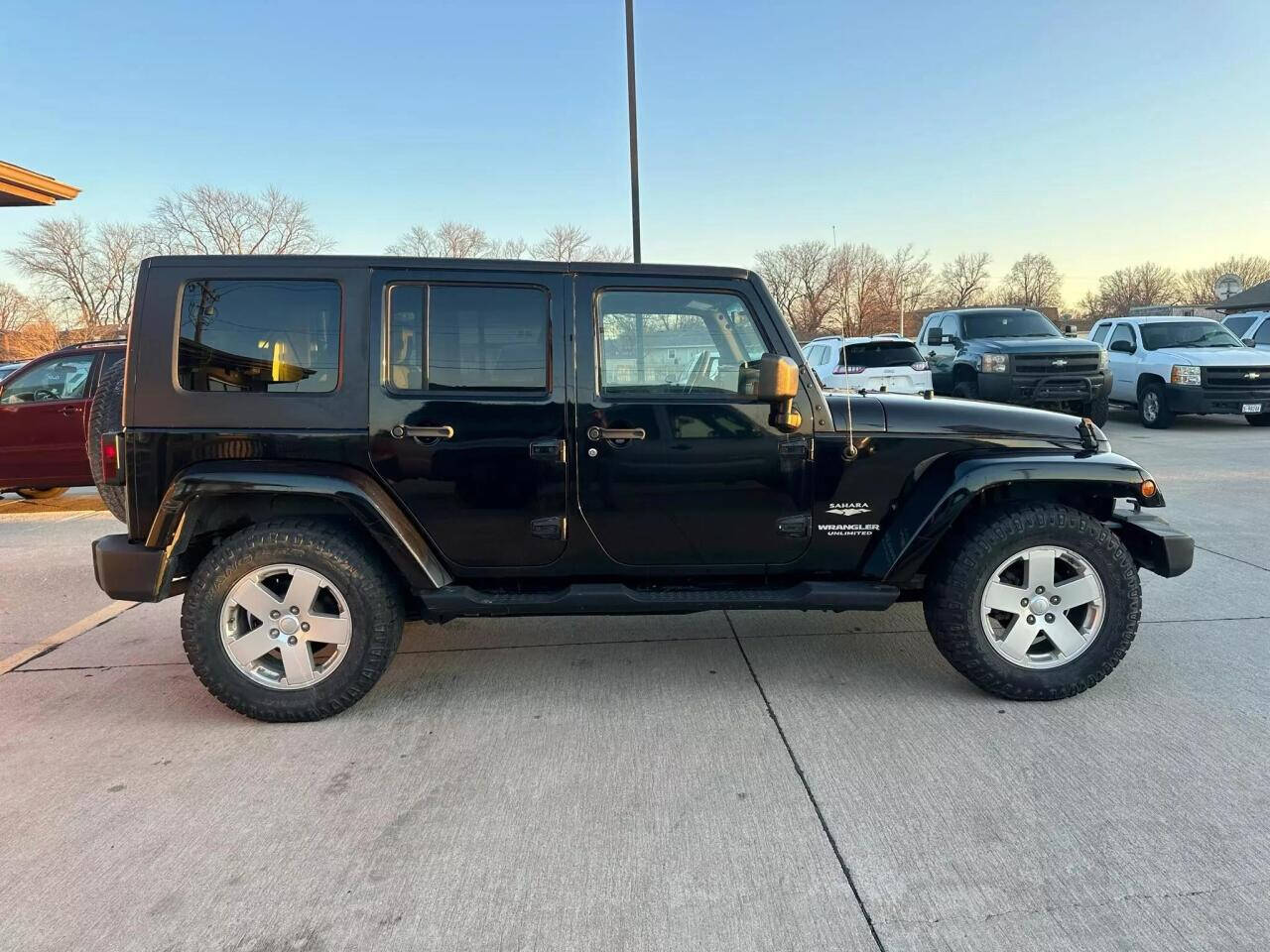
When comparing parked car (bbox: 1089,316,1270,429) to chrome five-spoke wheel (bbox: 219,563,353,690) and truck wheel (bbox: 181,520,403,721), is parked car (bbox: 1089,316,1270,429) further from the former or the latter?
chrome five-spoke wheel (bbox: 219,563,353,690)

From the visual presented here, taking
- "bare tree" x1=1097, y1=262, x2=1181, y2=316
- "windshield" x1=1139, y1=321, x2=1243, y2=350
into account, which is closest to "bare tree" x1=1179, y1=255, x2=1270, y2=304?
"bare tree" x1=1097, y1=262, x2=1181, y2=316

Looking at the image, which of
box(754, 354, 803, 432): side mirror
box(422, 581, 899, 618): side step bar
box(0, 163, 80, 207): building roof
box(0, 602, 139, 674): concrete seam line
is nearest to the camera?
box(754, 354, 803, 432): side mirror

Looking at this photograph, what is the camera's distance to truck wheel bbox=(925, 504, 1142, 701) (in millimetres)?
3178

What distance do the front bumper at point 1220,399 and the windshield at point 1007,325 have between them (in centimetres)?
215

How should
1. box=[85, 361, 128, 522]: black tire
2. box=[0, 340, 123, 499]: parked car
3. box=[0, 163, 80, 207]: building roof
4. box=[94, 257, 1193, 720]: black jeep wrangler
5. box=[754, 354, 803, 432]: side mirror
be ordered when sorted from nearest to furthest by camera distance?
box=[754, 354, 803, 432]: side mirror
box=[94, 257, 1193, 720]: black jeep wrangler
box=[85, 361, 128, 522]: black tire
box=[0, 163, 80, 207]: building roof
box=[0, 340, 123, 499]: parked car

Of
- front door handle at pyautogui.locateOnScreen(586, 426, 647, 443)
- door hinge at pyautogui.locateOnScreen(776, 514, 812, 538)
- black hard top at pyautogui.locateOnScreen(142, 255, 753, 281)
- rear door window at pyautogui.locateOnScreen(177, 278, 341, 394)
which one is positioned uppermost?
black hard top at pyautogui.locateOnScreen(142, 255, 753, 281)

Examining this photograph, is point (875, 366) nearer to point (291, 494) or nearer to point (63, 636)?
point (291, 494)

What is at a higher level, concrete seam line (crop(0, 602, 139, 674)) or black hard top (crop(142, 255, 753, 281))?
black hard top (crop(142, 255, 753, 281))

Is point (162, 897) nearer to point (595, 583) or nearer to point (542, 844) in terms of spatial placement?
point (542, 844)

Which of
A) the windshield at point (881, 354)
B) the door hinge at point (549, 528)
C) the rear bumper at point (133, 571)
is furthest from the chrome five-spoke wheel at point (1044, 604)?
the windshield at point (881, 354)

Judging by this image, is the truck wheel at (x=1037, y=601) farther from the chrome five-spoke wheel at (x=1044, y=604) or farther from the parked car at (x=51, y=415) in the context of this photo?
the parked car at (x=51, y=415)

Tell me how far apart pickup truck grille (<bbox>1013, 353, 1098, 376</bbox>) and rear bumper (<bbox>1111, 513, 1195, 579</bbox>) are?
9.07 m

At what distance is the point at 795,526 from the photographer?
331cm

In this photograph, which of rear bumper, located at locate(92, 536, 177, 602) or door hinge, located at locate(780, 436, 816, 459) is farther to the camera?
door hinge, located at locate(780, 436, 816, 459)
